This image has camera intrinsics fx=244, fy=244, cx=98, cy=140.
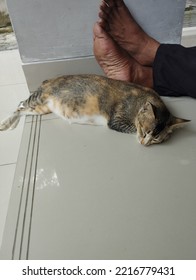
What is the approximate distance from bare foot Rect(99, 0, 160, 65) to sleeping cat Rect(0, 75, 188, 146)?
0.23m

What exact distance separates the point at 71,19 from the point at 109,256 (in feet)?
3.12

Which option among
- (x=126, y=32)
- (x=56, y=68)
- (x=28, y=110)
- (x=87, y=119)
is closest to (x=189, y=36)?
(x=126, y=32)

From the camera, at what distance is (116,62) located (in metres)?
1.12

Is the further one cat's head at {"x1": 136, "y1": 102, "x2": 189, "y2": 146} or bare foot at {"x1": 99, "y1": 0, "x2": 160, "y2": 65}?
bare foot at {"x1": 99, "y1": 0, "x2": 160, "y2": 65}

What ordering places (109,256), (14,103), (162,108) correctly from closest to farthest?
(109,256) < (162,108) < (14,103)

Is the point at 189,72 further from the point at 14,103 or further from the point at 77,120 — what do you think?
the point at 14,103

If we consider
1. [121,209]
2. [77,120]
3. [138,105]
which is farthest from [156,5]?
[121,209]

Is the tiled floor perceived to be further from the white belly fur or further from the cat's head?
the cat's head

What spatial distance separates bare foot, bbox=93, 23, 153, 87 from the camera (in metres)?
1.07

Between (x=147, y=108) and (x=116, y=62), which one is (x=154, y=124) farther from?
(x=116, y=62)

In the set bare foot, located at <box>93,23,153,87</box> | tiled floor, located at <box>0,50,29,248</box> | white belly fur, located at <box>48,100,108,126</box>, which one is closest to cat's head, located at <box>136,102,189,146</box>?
white belly fur, located at <box>48,100,108,126</box>

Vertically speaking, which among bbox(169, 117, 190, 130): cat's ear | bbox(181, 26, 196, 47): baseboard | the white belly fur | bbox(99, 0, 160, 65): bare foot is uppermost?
bbox(99, 0, 160, 65): bare foot

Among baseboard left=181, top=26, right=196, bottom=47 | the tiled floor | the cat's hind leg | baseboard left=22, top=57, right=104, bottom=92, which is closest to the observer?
the tiled floor

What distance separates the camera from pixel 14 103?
4.33 feet
